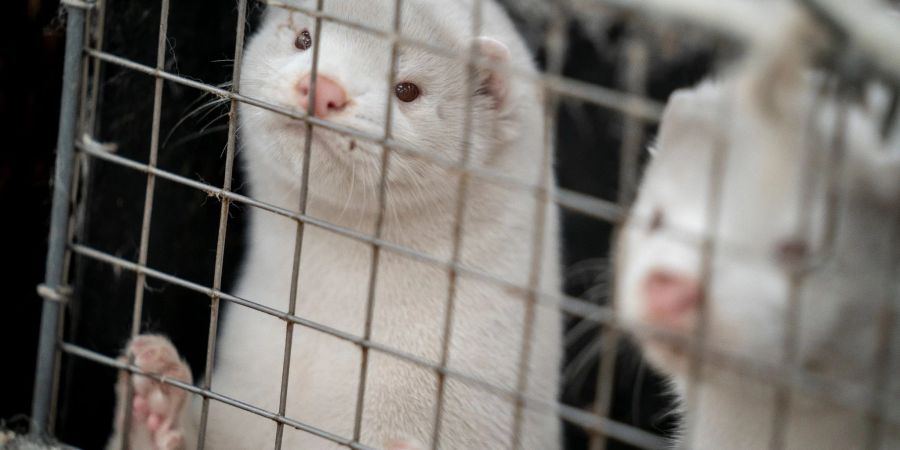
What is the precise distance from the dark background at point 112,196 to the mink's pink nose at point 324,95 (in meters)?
0.31

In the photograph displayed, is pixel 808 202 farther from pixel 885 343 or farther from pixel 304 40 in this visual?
pixel 304 40

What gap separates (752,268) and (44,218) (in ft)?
5.41

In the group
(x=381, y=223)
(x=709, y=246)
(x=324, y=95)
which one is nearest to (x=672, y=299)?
(x=709, y=246)

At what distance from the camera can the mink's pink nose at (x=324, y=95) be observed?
1.84m

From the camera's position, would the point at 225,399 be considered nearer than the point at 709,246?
No

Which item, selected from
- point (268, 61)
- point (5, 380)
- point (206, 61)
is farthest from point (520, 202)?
point (5, 380)

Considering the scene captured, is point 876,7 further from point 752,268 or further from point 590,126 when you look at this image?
point 590,126

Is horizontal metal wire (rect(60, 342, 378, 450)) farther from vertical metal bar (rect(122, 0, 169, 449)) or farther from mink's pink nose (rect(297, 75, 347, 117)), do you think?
mink's pink nose (rect(297, 75, 347, 117))

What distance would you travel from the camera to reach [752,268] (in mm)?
1291

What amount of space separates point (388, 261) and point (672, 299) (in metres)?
0.92

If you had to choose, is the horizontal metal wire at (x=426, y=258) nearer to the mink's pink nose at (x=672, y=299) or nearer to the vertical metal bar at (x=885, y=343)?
the mink's pink nose at (x=672, y=299)

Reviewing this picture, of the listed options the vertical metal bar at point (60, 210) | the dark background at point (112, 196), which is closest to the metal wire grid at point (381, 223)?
the vertical metal bar at point (60, 210)

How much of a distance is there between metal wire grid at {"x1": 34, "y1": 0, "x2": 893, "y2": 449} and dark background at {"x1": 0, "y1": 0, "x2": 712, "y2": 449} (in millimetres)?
152

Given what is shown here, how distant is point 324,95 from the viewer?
1843mm
